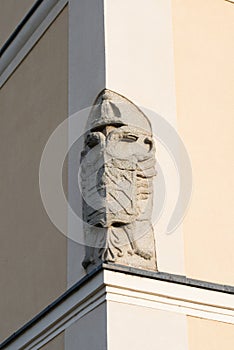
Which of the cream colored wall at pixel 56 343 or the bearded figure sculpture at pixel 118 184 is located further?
the cream colored wall at pixel 56 343

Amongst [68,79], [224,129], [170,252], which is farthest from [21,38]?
[170,252]

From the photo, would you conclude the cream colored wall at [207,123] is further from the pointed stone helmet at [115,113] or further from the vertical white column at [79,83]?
the vertical white column at [79,83]

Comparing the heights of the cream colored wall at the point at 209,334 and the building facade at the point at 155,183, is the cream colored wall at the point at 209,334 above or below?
below

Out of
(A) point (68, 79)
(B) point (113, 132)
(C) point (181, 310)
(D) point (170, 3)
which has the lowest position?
(C) point (181, 310)

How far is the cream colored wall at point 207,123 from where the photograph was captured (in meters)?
5.99

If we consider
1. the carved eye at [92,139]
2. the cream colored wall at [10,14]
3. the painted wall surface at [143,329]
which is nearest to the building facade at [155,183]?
the painted wall surface at [143,329]

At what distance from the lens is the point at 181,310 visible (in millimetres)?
5656

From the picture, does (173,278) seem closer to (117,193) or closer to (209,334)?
(209,334)

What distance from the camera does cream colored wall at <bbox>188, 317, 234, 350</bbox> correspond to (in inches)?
222

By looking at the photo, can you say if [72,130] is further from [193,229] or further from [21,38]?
[21,38]

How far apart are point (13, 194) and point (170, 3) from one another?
1.49 meters

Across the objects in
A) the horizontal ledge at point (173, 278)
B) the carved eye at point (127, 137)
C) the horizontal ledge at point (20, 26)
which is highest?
the horizontal ledge at point (20, 26)

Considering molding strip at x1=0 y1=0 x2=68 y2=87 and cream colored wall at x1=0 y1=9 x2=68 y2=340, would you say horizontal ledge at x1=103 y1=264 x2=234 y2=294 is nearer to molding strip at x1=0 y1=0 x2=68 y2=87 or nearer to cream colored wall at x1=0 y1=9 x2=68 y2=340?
cream colored wall at x1=0 y1=9 x2=68 y2=340

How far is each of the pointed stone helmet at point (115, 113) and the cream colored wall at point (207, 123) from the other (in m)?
0.29
